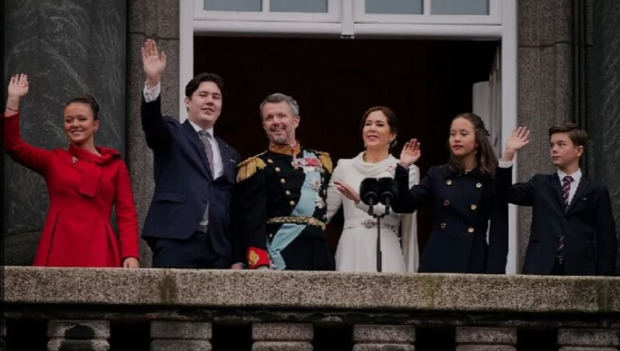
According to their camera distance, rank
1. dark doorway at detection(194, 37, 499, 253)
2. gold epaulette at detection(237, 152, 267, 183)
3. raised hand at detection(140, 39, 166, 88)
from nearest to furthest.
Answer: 1. raised hand at detection(140, 39, 166, 88)
2. gold epaulette at detection(237, 152, 267, 183)
3. dark doorway at detection(194, 37, 499, 253)

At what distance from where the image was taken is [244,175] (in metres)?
14.8

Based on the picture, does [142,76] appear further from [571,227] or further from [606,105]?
[571,227]

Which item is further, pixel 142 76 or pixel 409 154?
pixel 142 76

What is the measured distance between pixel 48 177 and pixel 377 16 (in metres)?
4.18

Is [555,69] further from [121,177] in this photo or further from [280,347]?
[280,347]

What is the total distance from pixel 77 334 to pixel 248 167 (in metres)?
2.72

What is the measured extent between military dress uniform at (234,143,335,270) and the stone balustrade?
188 centimetres

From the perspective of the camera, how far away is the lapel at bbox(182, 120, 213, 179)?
48.1ft

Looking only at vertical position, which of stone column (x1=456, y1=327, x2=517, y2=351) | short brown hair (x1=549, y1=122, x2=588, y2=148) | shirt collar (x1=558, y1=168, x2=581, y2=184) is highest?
short brown hair (x1=549, y1=122, x2=588, y2=148)

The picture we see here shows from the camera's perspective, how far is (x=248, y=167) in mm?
14805

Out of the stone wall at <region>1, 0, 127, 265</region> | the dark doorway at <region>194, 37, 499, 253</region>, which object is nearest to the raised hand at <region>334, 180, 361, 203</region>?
the stone wall at <region>1, 0, 127, 265</region>

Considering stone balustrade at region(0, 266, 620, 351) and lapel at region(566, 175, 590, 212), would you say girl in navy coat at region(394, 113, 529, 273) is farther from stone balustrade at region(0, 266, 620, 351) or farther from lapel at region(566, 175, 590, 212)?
stone balustrade at region(0, 266, 620, 351)

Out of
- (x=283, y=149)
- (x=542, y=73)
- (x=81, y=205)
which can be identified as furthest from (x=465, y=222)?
(x=542, y=73)

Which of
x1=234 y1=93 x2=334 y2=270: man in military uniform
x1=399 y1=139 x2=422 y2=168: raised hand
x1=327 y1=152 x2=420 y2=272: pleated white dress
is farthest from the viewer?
x1=327 y1=152 x2=420 y2=272: pleated white dress
